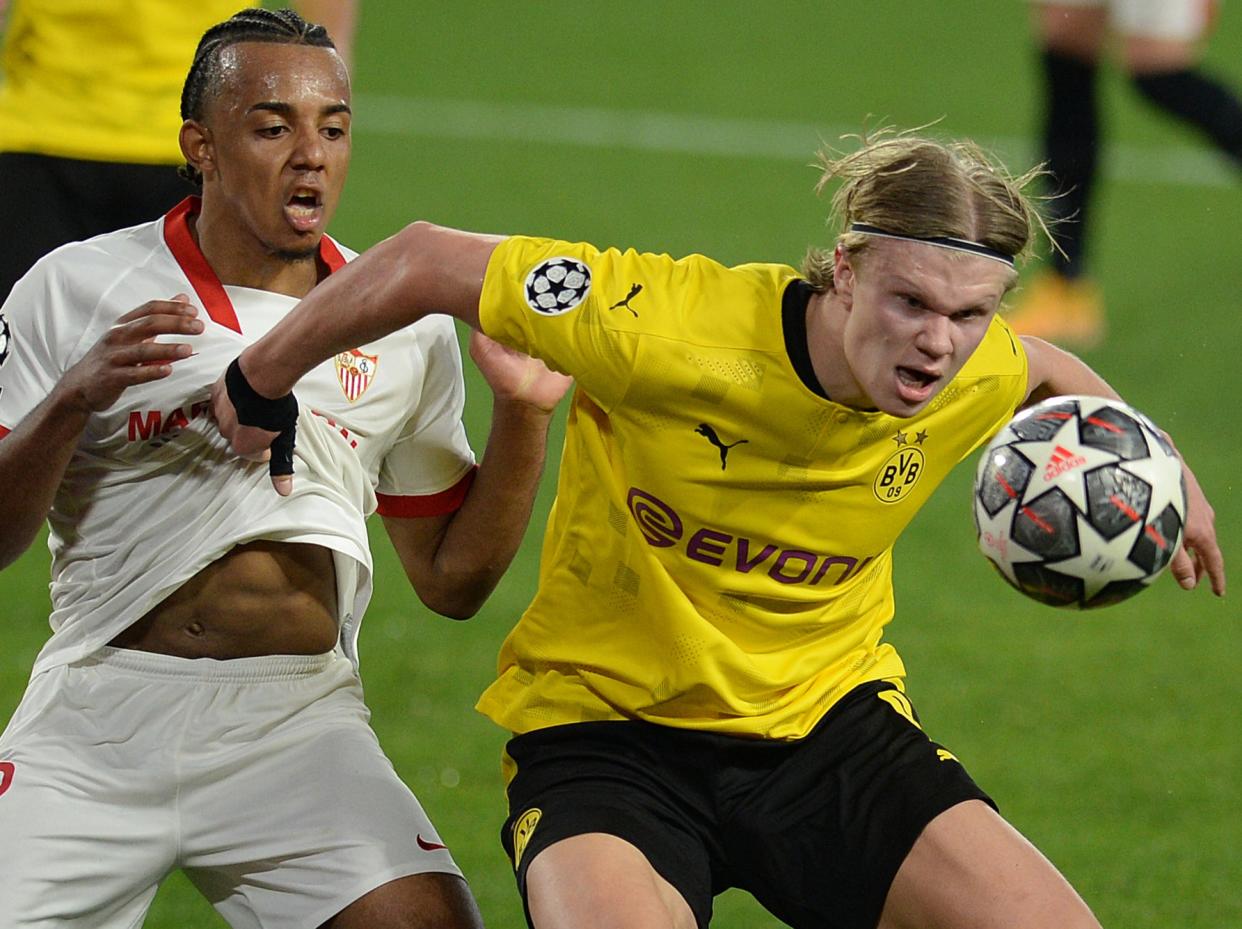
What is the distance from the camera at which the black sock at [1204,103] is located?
388 inches

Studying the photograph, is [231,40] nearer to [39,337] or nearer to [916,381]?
[39,337]

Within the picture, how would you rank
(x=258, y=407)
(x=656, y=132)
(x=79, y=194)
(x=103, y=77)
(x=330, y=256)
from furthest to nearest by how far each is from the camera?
(x=656, y=132) → (x=103, y=77) → (x=79, y=194) → (x=330, y=256) → (x=258, y=407)

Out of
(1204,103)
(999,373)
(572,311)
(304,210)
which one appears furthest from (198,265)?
(1204,103)

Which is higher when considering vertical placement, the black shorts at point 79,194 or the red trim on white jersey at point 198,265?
the red trim on white jersey at point 198,265

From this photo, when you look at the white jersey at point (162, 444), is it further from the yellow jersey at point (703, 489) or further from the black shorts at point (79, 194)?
the black shorts at point (79, 194)

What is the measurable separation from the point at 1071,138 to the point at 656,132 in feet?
14.3

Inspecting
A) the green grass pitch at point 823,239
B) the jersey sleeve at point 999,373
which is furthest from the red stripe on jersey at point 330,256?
the green grass pitch at point 823,239

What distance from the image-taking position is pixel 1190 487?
432 cm

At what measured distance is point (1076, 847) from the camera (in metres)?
5.77

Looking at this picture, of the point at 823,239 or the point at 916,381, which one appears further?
the point at 823,239

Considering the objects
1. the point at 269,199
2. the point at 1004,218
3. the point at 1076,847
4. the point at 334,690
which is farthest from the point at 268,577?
the point at 1076,847

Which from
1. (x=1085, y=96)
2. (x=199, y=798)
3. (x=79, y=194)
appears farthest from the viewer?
(x=1085, y=96)

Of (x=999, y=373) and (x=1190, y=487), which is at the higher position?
(x=999, y=373)

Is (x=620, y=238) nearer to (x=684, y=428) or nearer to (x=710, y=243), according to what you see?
(x=710, y=243)
